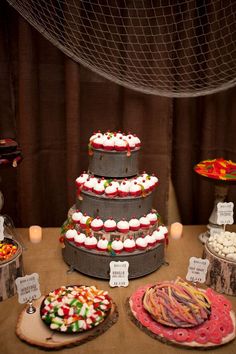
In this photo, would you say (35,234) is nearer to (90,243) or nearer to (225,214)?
(90,243)

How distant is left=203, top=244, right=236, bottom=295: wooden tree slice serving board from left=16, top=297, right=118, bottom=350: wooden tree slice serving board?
1.56 ft

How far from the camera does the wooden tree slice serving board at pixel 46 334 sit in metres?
1.31

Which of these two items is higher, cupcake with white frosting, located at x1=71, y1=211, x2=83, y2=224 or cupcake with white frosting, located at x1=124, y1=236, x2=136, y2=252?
cupcake with white frosting, located at x1=71, y1=211, x2=83, y2=224

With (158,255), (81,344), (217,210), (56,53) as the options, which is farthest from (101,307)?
(56,53)

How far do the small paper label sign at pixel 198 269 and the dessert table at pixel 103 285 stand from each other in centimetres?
15

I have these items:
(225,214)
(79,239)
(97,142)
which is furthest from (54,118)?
(225,214)

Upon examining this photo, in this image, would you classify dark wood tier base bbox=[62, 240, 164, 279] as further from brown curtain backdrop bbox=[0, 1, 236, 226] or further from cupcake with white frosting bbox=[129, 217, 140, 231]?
brown curtain backdrop bbox=[0, 1, 236, 226]

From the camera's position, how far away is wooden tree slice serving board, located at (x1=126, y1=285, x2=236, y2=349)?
52.3 inches

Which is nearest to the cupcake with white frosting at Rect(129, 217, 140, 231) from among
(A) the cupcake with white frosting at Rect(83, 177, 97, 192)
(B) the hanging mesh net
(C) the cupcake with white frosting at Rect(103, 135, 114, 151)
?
(A) the cupcake with white frosting at Rect(83, 177, 97, 192)

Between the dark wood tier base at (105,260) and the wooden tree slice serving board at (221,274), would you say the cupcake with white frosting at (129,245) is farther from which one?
the wooden tree slice serving board at (221,274)

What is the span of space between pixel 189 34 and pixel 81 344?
162 cm

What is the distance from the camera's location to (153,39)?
2.10m

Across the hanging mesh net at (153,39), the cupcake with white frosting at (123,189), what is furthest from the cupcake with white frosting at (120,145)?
the hanging mesh net at (153,39)

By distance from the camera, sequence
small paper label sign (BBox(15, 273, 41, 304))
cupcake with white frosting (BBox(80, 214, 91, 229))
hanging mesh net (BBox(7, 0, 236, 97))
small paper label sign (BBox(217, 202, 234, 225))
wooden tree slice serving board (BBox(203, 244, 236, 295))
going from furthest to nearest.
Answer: hanging mesh net (BBox(7, 0, 236, 97)) → small paper label sign (BBox(217, 202, 234, 225)) → cupcake with white frosting (BBox(80, 214, 91, 229)) → wooden tree slice serving board (BBox(203, 244, 236, 295)) → small paper label sign (BBox(15, 273, 41, 304))
